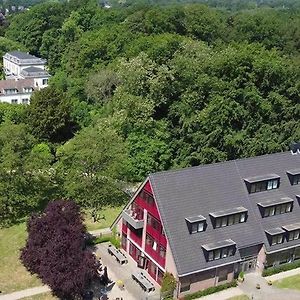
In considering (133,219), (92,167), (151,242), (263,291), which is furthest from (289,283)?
(92,167)

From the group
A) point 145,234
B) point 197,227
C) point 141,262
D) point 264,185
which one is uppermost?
point 264,185

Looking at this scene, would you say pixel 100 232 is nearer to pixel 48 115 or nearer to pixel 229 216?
pixel 229 216

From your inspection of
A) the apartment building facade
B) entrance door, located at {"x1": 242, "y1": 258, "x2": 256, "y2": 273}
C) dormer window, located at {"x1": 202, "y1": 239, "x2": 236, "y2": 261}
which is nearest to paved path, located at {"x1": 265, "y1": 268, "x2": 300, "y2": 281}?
the apartment building facade

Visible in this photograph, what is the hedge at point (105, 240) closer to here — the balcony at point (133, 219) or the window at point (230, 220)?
the balcony at point (133, 219)

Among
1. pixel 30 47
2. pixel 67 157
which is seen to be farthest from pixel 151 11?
pixel 67 157

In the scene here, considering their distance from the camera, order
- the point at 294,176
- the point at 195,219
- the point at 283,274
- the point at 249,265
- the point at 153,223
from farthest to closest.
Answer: the point at 294,176 < the point at 283,274 < the point at 249,265 < the point at 153,223 < the point at 195,219

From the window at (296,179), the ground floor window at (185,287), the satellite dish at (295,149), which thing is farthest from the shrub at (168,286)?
the satellite dish at (295,149)

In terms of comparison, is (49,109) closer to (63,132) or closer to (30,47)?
(63,132)

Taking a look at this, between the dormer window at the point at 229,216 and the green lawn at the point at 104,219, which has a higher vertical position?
the dormer window at the point at 229,216
